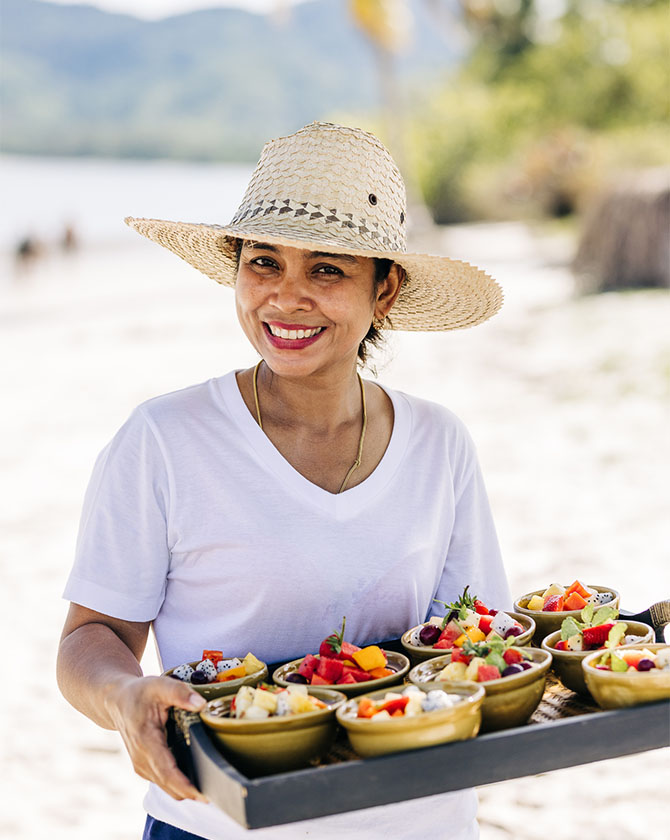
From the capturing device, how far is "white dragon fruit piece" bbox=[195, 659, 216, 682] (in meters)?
1.77

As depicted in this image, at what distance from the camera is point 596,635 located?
1.88 meters

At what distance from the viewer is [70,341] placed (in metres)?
16.3

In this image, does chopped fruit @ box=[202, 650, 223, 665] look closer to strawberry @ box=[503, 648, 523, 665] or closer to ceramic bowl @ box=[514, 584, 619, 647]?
strawberry @ box=[503, 648, 523, 665]

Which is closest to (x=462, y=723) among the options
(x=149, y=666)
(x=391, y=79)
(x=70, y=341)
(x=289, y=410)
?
(x=289, y=410)

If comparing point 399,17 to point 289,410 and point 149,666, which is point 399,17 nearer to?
point 149,666

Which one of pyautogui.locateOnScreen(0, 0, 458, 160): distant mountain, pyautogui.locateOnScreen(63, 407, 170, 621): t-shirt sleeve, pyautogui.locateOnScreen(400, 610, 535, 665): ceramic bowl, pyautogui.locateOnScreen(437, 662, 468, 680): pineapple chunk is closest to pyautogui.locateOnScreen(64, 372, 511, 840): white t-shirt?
pyautogui.locateOnScreen(63, 407, 170, 621): t-shirt sleeve

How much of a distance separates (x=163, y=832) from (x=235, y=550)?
1.70 ft

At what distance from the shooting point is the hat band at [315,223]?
80.1 inches

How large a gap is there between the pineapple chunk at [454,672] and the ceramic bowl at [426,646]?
0.12m

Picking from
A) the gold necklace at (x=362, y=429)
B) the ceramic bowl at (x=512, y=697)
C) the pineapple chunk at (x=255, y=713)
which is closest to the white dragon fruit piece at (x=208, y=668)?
the pineapple chunk at (x=255, y=713)

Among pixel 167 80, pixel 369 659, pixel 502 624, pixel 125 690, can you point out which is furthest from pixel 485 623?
pixel 167 80

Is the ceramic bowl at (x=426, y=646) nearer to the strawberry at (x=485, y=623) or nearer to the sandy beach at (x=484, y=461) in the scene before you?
the strawberry at (x=485, y=623)

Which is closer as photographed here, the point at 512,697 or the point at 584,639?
the point at 512,697

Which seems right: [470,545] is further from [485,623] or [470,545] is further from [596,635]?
[596,635]
